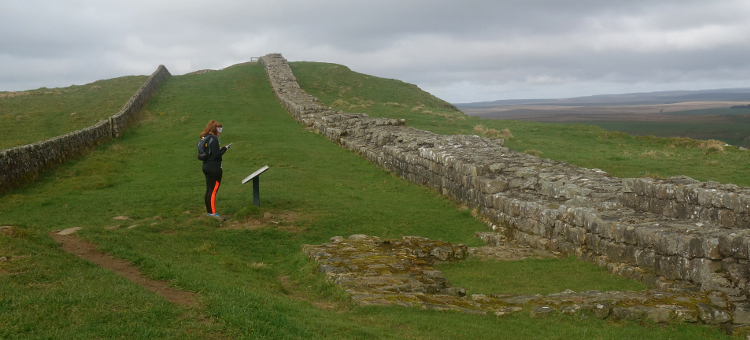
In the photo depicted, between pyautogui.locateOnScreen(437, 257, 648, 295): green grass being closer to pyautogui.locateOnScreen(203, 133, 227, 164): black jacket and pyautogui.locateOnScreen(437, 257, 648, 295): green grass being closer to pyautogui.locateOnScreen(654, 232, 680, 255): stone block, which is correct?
pyautogui.locateOnScreen(654, 232, 680, 255): stone block

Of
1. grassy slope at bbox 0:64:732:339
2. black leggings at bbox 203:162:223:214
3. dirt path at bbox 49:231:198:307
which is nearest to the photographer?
grassy slope at bbox 0:64:732:339

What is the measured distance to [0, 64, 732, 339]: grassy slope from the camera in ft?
21.0

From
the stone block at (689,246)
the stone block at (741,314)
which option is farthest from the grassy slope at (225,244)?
the stone block at (689,246)

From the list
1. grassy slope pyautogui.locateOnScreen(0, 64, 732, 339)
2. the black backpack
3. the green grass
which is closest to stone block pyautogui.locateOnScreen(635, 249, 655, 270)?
the green grass

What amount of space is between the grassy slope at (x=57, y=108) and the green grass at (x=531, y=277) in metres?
A: 24.6

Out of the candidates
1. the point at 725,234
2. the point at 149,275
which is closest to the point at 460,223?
the point at 725,234

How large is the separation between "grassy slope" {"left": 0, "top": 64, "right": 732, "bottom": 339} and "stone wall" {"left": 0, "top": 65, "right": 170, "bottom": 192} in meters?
0.48

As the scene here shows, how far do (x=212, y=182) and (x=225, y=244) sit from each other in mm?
2860

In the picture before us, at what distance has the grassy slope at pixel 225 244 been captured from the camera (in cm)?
640

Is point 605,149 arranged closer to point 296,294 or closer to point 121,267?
point 296,294

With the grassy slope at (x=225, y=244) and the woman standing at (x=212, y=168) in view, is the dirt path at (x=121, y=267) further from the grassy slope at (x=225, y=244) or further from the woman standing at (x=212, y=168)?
the woman standing at (x=212, y=168)

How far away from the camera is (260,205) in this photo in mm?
15664

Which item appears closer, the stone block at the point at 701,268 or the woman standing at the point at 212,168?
the stone block at the point at 701,268

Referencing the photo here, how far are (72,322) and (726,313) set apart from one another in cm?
862
